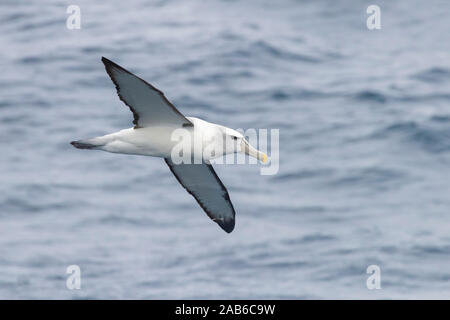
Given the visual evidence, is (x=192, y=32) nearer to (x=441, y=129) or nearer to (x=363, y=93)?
(x=363, y=93)

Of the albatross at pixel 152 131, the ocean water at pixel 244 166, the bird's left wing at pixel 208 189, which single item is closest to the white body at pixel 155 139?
the albatross at pixel 152 131

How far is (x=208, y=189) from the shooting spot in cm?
1304

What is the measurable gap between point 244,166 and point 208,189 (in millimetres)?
15153

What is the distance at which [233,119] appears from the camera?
29562 millimetres

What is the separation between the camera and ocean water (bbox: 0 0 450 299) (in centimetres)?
2472

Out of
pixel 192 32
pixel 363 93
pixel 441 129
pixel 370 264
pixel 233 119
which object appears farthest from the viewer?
pixel 192 32

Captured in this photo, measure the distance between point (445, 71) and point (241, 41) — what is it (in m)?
7.08

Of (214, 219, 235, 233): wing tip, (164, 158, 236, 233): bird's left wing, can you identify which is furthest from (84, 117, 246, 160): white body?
(214, 219, 235, 233): wing tip

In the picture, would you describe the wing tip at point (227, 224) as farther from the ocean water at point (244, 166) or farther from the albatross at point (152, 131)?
the ocean water at point (244, 166)

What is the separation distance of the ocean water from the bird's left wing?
917cm

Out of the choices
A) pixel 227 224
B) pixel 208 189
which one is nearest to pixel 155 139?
pixel 208 189

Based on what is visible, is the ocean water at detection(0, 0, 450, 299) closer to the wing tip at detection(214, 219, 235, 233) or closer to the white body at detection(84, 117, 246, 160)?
the wing tip at detection(214, 219, 235, 233)

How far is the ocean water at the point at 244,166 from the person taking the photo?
24.7m
